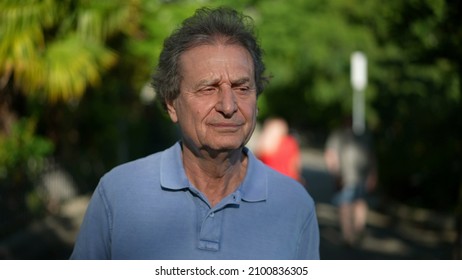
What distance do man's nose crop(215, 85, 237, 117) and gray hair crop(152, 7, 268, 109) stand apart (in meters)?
0.15

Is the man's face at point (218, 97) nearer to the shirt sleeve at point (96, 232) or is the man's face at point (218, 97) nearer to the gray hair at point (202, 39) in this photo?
the gray hair at point (202, 39)

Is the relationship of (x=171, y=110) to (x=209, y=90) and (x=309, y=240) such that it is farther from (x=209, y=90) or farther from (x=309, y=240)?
(x=309, y=240)

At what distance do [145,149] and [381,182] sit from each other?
8527 millimetres

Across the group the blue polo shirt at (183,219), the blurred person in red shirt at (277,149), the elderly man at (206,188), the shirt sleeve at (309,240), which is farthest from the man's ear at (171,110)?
the blurred person in red shirt at (277,149)

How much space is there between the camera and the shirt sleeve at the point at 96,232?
2.70 metres

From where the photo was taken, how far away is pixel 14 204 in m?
12.2

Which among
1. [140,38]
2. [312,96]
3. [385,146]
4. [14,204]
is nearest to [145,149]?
[140,38]

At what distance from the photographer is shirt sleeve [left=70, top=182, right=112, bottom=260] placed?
2697 mm

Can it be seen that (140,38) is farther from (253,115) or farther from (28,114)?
(253,115)

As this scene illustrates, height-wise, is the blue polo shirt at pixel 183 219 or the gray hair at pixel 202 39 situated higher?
the gray hair at pixel 202 39

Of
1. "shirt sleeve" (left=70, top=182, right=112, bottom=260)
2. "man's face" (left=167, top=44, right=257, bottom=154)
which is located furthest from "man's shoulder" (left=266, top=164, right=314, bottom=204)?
"shirt sleeve" (left=70, top=182, right=112, bottom=260)

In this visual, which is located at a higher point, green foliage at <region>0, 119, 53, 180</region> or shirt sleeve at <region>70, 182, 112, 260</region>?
shirt sleeve at <region>70, 182, 112, 260</region>

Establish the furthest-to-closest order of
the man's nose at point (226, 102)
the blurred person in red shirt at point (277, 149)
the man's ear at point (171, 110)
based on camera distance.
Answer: the blurred person in red shirt at point (277, 149) → the man's ear at point (171, 110) → the man's nose at point (226, 102)

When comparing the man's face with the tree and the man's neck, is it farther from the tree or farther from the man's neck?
the tree
